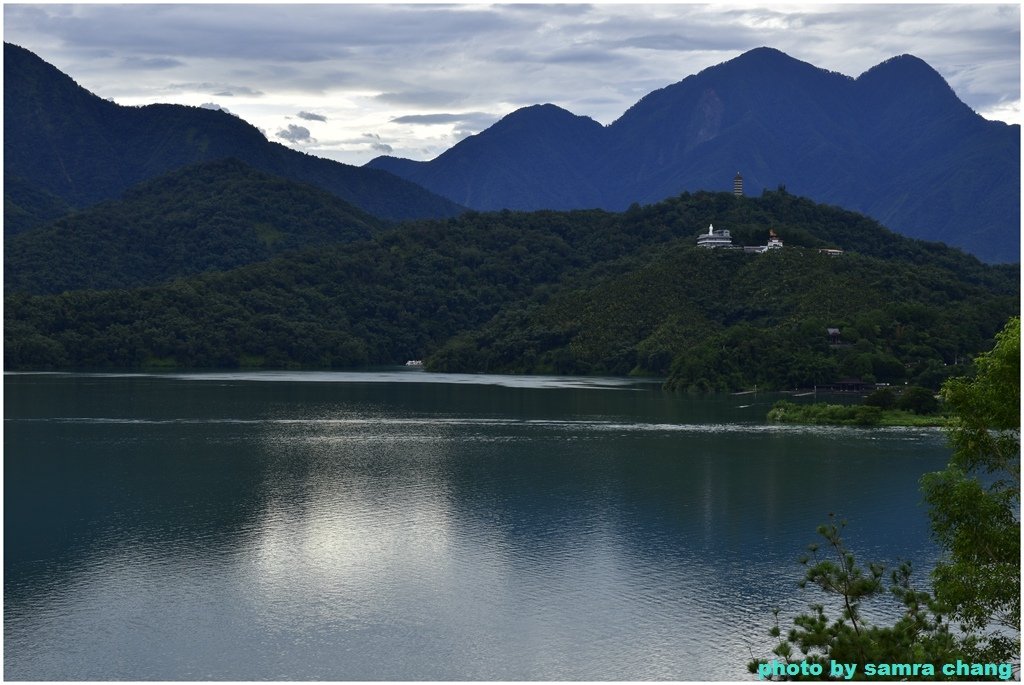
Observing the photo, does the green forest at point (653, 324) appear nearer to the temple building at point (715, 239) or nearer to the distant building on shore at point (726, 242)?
the distant building on shore at point (726, 242)

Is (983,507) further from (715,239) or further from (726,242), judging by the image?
(715,239)

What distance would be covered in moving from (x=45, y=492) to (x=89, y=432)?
23.6 meters

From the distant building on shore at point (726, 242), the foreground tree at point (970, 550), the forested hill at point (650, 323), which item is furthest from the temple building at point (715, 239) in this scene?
the foreground tree at point (970, 550)

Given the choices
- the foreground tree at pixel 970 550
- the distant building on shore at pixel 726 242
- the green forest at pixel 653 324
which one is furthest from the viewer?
the distant building on shore at pixel 726 242

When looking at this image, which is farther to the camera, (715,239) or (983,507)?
(715,239)

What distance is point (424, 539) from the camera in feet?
148

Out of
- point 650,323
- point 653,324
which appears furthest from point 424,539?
point 650,323

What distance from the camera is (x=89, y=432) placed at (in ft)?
256

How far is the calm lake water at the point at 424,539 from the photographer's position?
3200cm

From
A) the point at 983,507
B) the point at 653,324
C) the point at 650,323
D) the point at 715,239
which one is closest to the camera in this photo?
the point at 983,507

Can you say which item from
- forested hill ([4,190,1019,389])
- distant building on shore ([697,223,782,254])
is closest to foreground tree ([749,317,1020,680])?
forested hill ([4,190,1019,389])

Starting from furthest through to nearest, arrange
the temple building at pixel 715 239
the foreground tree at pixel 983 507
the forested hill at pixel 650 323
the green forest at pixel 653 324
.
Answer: the temple building at pixel 715 239 < the forested hill at pixel 650 323 < the green forest at pixel 653 324 < the foreground tree at pixel 983 507

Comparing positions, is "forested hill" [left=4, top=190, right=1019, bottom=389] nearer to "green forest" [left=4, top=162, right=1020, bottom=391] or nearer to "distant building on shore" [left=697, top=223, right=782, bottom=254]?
"green forest" [left=4, top=162, right=1020, bottom=391]

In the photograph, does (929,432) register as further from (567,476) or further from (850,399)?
(567,476)
